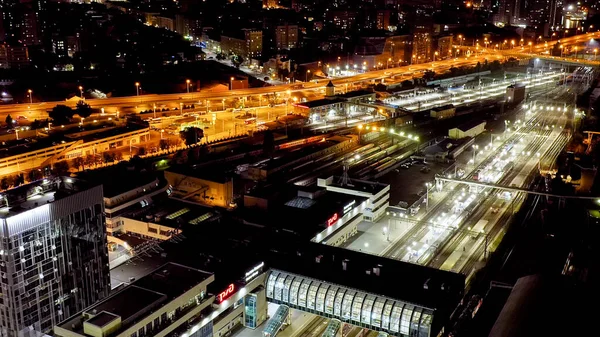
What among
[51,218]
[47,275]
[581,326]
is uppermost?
[51,218]

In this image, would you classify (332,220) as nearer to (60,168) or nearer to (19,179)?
(60,168)

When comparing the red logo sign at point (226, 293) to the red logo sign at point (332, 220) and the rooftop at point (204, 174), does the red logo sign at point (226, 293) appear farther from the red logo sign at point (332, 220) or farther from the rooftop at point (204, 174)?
the rooftop at point (204, 174)

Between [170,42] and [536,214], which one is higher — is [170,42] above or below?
above

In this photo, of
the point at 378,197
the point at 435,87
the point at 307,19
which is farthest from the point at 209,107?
the point at 307,19

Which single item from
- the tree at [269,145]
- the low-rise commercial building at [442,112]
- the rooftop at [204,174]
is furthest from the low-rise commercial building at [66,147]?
the low-rise commercial building at [442,112]

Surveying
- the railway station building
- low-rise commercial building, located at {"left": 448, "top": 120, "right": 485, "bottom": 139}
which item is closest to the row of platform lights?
low-rise commercial building, located at {"left": 448, "top": 120, "right": 485, "bottom": 139}

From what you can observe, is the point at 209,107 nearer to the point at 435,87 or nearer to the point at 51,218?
the point at 435,87

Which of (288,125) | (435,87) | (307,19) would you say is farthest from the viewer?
(307,19)
